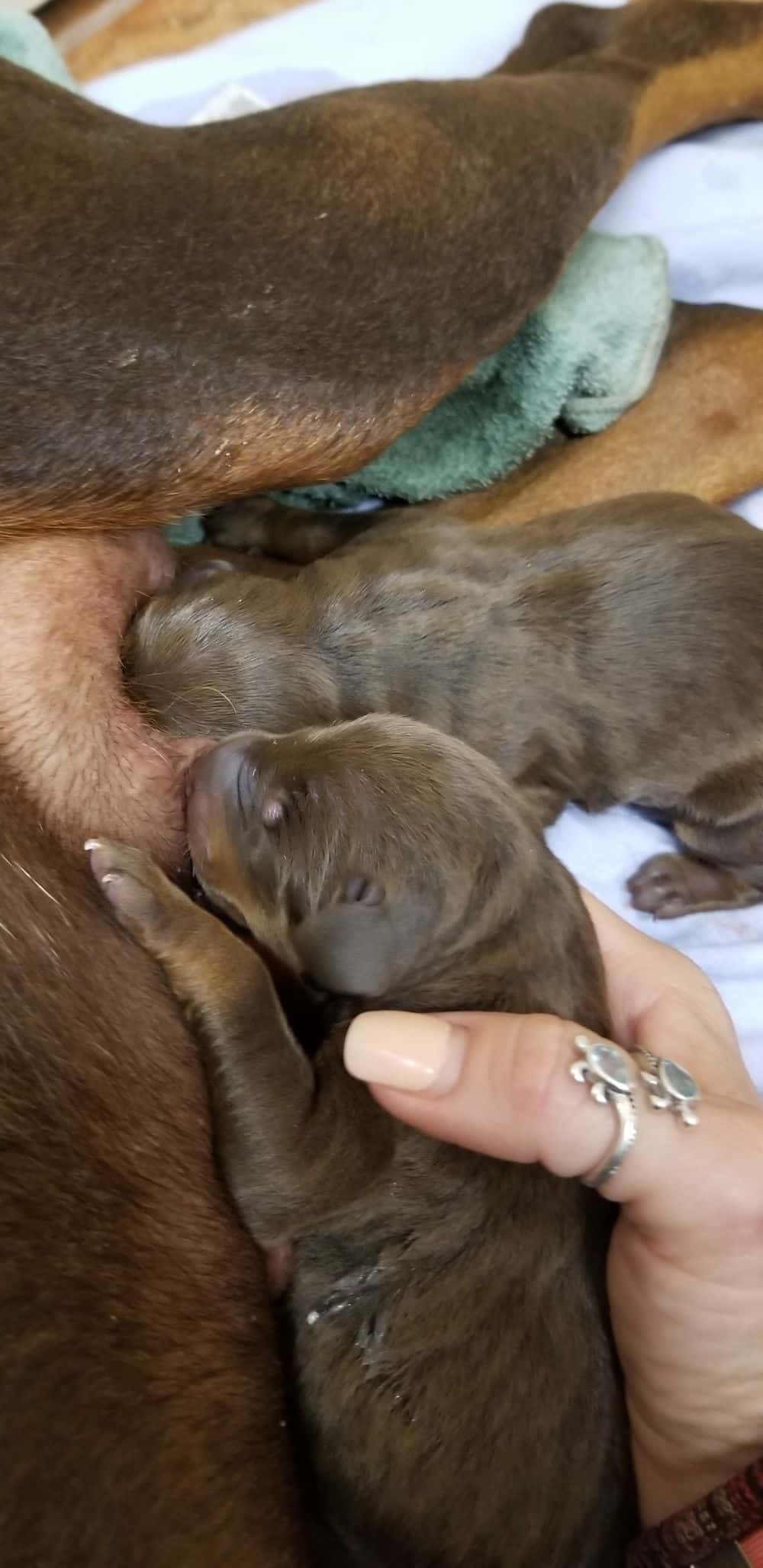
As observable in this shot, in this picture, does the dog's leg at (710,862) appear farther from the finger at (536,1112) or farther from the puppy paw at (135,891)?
the puppy paw at (135,891)

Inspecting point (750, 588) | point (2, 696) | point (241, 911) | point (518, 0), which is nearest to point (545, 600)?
point (750, 588)

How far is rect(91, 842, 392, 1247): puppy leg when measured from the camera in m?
1.25

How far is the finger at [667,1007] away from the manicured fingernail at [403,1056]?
0.35 metres

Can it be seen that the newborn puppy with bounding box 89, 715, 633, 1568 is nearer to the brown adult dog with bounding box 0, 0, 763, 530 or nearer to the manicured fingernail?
the manicured fingernail

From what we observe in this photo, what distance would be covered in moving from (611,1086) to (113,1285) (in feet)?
1.65

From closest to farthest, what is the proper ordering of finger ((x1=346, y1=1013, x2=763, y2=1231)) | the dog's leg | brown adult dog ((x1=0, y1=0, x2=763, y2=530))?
finger ((x1=346, y1=1013, x2=763, y2=1231))
brown adult dog ((x1=0, y1=0, x2=763, y2=530))
the dog's leg

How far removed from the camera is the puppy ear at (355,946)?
1.38 metres

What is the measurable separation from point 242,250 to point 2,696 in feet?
2.06

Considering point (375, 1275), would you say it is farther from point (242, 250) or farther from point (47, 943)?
point (242, 250)

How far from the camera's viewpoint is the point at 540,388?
205 cm

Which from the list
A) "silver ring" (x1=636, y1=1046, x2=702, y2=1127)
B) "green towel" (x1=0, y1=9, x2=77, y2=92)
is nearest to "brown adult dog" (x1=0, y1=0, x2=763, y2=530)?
"green towel" (x1=0, y1=9, x2=77, y2=92)

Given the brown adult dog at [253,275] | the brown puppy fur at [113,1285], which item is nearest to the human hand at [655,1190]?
the brown puppy fur at [113,1285]

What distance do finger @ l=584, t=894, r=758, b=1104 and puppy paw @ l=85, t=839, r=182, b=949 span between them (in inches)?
23.5

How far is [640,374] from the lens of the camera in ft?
6.95
